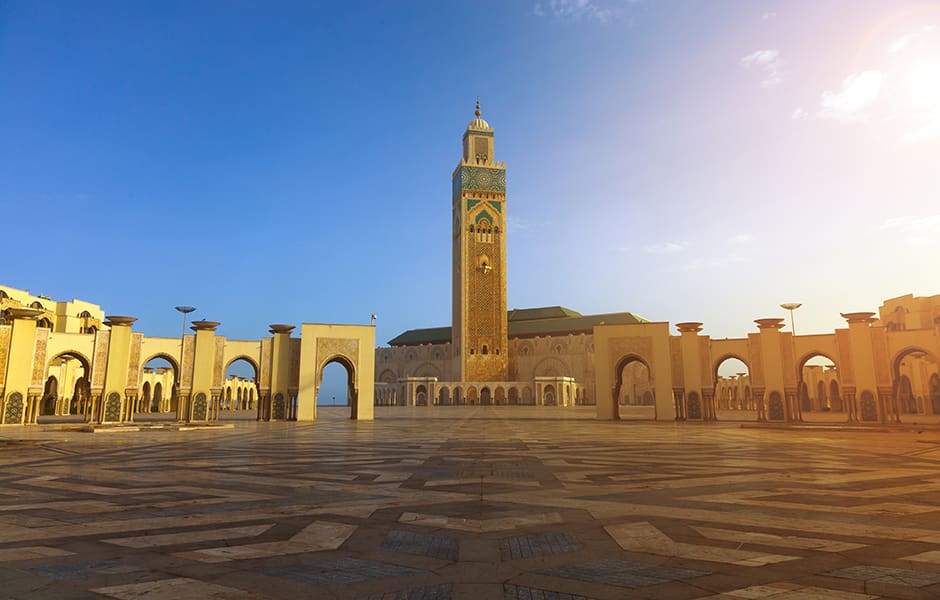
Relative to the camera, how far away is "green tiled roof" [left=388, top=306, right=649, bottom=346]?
6175 cm

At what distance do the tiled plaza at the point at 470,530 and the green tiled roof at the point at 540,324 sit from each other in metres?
53.5

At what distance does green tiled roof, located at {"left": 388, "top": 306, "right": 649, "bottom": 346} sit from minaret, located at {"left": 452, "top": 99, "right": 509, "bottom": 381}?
28.0ft

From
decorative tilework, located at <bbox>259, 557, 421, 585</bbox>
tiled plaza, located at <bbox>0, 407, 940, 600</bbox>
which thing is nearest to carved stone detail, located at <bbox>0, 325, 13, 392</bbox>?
tiled plaza, located at <bbox>0, 407, 940, 600</bbox>

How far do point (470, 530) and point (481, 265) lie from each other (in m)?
52.7

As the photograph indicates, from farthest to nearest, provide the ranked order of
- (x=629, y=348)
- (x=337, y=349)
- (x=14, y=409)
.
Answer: (x=629, y=348) < (x=337, y=349) < (x=14, y=409)

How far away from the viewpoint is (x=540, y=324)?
214 ft

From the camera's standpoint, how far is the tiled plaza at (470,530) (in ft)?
8.82

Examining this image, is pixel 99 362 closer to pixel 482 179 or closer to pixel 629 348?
pixel 629 348

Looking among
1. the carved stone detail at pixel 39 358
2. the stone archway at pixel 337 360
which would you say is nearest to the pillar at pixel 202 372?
the stone archway at pixel 337 360

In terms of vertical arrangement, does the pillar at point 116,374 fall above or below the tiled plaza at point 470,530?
above

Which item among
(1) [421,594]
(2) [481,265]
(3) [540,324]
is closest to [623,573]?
(1) [421,594]

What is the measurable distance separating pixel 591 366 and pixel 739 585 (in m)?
57.7

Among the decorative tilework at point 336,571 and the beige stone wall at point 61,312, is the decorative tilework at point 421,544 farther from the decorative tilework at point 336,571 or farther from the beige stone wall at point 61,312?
the beige stone wall at point 61,312

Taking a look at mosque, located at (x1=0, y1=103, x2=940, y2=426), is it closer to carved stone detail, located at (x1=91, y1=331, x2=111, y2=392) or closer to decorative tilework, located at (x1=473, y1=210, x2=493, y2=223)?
carved stone detail, located at (x1=91, y1=331, x2=111, y2=392)
